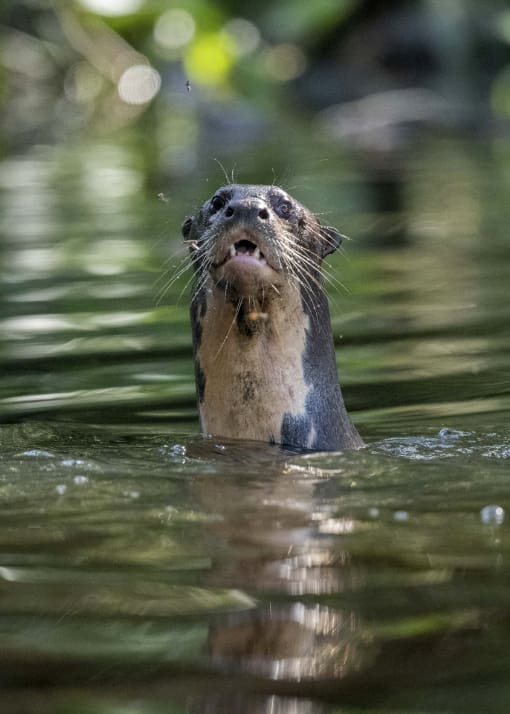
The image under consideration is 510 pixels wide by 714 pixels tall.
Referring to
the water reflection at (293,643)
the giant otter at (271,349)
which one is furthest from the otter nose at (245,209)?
the water reflection at (293,643)

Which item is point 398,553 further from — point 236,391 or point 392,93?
point 392,93

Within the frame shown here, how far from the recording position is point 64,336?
24.3ft

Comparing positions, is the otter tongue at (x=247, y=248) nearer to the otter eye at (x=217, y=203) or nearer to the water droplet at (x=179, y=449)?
the otter eye at (x=217, y=203)

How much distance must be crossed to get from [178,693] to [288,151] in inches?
557

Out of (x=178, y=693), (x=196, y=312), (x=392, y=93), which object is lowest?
(x=178, y=693)

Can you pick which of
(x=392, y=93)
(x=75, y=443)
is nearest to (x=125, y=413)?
(x=75, y=443)

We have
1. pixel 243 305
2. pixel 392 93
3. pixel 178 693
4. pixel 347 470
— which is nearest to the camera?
pixel 178 693

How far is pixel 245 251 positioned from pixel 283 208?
303mm

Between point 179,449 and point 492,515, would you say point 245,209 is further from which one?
point 492,515

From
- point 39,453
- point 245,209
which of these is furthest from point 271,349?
point 39,453

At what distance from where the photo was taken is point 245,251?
15.6 ft

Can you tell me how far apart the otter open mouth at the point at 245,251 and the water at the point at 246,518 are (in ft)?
1.96

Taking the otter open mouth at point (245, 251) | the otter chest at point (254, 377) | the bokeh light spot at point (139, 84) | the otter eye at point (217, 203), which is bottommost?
the otter chest at point (254, 377)

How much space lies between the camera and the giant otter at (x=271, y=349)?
195 inches
